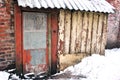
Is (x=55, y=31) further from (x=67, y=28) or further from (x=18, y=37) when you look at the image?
(x=18, y=37)

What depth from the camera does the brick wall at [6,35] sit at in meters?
5.44

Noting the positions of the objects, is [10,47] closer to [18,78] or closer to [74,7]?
[18,78]

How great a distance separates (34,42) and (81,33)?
166cm

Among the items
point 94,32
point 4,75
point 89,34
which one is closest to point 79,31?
point 89,34

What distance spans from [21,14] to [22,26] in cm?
33

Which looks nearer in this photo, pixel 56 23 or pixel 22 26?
pixel 22 26

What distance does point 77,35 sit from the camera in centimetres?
662

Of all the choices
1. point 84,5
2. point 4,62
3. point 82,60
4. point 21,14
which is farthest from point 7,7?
point 82,60

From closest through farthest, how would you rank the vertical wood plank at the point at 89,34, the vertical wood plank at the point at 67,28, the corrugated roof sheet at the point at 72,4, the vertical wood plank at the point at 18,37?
1. the corrugated roof sheet at the point at 72,4
2. the vertical wood plank at the point at 18,37
3. the vertical wood plank at the point at 67,28
4. the vertical wood plank at the point at 89,34

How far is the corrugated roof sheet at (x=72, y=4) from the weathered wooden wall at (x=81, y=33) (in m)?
0.31

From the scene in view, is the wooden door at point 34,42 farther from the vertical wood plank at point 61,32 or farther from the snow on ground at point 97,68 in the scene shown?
the snow on ground at point 97,68

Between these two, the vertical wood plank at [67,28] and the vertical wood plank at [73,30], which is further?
the vertical wood plank at [73,30]

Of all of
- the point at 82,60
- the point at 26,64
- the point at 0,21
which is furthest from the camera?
the point at 82,60

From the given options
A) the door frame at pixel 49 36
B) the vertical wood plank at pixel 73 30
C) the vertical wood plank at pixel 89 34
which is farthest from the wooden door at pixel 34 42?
the vertical wood plank at pixel 89 34
